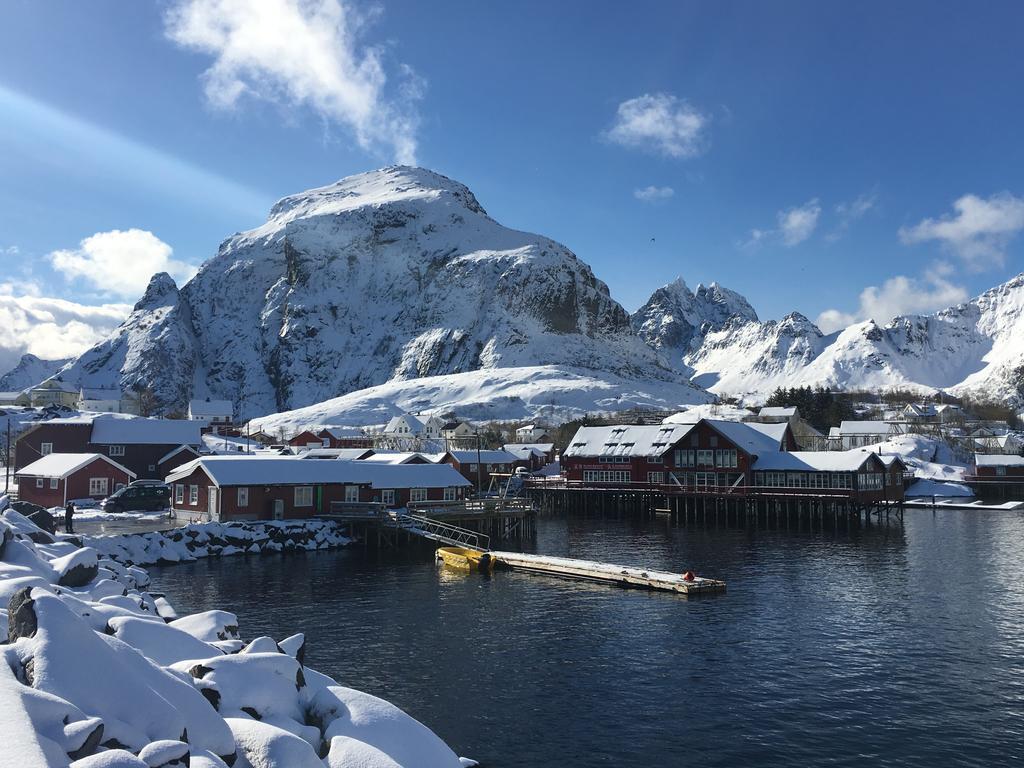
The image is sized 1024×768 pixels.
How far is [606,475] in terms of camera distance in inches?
3735

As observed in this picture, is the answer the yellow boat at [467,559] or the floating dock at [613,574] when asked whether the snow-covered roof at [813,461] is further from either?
the yellow boat at [467,559]

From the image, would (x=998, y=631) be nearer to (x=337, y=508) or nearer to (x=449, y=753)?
(x=449, y=753)

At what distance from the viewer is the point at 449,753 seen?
16.0 metres

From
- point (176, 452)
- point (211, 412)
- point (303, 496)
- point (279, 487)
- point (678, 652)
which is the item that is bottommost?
point (678, 652)

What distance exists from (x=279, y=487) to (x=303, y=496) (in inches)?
86.6

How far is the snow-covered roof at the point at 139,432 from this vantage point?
79.1 metres

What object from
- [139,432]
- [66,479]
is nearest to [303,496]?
[66,479]

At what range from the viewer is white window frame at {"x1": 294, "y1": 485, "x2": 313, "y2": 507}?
60.6 m

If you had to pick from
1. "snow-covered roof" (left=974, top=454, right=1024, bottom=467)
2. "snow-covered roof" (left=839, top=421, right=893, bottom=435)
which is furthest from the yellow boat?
"snow-covered roof" (left=839, top=421, right=893, bottom=435)

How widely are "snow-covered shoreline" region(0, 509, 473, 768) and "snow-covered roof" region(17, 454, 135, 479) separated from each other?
53.9m

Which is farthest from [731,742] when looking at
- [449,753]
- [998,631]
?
[998,631]

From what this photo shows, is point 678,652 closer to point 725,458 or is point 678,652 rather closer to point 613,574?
point 613,574

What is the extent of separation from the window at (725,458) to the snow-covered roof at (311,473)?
30706mm

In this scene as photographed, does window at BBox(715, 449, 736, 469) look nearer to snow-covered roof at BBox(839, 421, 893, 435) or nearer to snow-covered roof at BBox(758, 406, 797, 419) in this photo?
snow-covered roof at BBox(839, 421, 893, 435)
